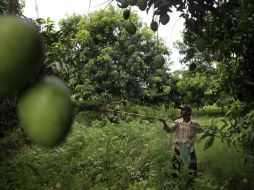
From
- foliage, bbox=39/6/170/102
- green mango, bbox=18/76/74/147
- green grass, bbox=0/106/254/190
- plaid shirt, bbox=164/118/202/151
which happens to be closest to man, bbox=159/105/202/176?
plaid shirt, bbox=164/118/202/151

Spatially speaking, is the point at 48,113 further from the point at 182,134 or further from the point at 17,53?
the point at 182,134

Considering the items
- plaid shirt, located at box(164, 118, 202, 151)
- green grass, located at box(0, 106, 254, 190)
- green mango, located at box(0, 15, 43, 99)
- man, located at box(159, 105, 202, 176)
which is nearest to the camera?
green mango, located at box(0, 15, 43, 99)

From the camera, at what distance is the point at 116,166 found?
5.85 meters

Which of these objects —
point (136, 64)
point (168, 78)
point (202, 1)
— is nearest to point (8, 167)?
point (202, 1)

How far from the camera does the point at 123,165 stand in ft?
19.7

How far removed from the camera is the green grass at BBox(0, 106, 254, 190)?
494 centimetres

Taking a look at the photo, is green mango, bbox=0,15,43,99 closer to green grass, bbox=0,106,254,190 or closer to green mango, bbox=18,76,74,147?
green mango, bbox=18,76,74,147

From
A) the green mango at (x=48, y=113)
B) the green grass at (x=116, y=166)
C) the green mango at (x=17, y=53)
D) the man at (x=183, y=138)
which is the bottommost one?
the green grass at (x=116, y=166)

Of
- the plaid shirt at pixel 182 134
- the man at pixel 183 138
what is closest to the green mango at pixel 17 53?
the man at pixel 183 138

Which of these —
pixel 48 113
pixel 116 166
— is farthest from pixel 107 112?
pixel 116 166

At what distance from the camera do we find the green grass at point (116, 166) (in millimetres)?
4938

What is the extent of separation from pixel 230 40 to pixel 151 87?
12.4m

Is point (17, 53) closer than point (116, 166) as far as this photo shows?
Yes

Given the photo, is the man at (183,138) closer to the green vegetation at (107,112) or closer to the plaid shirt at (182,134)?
the plaid shirt at (182,134)
